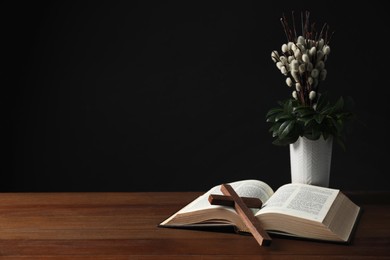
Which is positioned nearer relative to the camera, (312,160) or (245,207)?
(245,207)

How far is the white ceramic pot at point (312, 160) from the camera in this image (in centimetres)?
212

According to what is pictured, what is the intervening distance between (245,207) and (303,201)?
18 centimetres

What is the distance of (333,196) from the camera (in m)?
1.89

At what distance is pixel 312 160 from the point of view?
212cm

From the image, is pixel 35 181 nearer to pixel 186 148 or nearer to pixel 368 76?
pixel 186 148

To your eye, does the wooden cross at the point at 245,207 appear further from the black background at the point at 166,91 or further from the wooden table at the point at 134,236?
the black background at the point at 166,91

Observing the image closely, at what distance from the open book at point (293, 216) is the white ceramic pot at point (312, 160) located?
0.20m

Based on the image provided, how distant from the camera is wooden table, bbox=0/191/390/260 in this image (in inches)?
60.6

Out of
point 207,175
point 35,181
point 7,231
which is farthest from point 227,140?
point 7,231

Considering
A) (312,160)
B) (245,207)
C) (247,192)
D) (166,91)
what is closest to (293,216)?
(245,207)

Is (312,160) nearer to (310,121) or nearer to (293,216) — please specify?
(310,121)

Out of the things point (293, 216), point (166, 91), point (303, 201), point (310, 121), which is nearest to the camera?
point (293, 216)

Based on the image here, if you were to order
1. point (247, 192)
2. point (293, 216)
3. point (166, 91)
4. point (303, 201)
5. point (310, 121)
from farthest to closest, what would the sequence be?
point (166, 91), point (310, 121), point (247, 192), point (303, 201), point (293, 216)

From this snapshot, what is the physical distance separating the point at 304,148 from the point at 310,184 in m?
0.11
